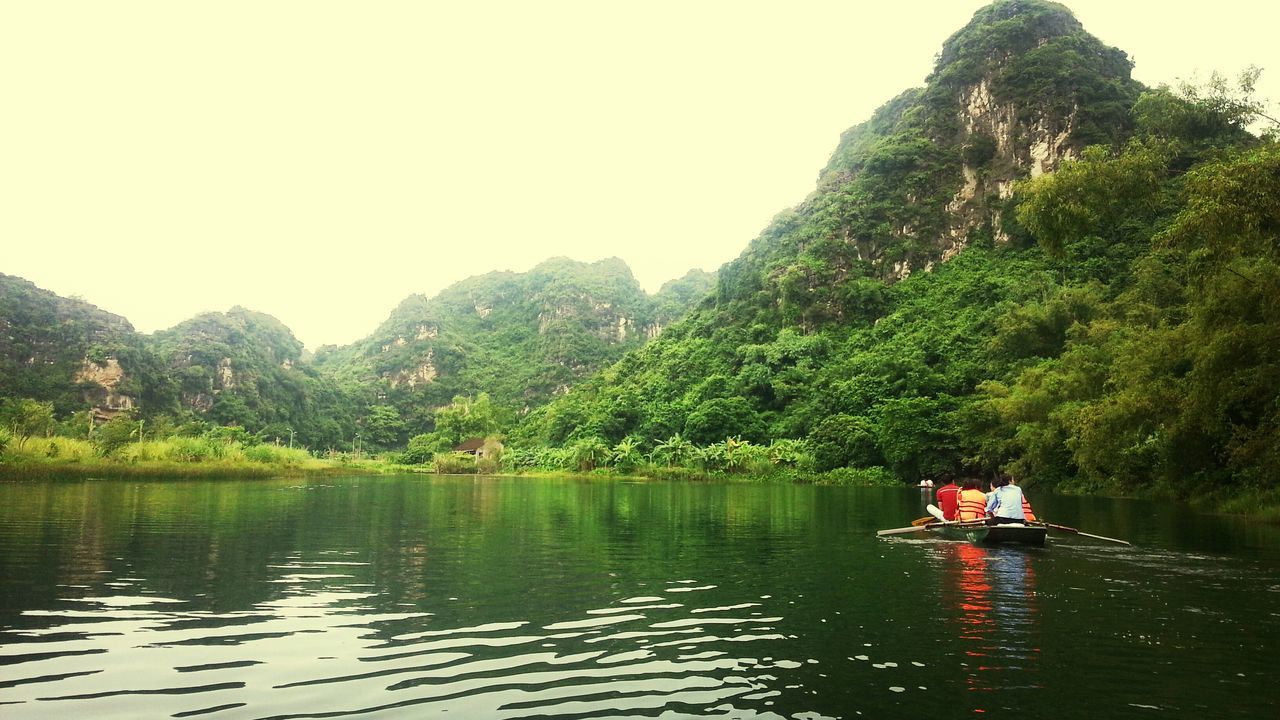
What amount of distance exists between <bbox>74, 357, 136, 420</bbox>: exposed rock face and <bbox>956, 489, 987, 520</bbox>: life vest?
11590cm

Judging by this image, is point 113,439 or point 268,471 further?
point 268,471

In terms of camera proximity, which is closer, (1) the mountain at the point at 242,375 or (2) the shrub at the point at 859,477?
(2) the shrub at the point at 859,477

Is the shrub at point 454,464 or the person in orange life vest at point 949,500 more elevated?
the person in orange life vest at point 949,500

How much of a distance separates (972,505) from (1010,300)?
60825 mm

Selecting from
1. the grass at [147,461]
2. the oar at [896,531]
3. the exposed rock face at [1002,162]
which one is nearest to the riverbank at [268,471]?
the grass at [147,461]

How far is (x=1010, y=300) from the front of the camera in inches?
2879

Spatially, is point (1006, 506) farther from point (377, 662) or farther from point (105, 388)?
point (105, 388)

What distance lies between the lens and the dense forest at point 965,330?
76.0 feet

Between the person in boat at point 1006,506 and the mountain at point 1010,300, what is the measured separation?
305 inches

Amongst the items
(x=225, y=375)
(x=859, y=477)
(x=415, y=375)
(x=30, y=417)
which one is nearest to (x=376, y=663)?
(x=859, y=477)

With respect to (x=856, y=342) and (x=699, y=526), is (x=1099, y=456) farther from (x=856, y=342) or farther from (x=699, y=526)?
(x=856, y=342)

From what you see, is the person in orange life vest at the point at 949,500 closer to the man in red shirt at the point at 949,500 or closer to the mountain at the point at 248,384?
the man in red shirt at the point at 949,500

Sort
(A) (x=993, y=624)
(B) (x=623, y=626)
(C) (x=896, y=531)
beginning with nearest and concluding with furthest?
(B) (x=623, y=626)
(A) (x=993, y=624)
(C) (x=896, y=531)

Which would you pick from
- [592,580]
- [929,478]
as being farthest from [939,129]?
[592,580]
